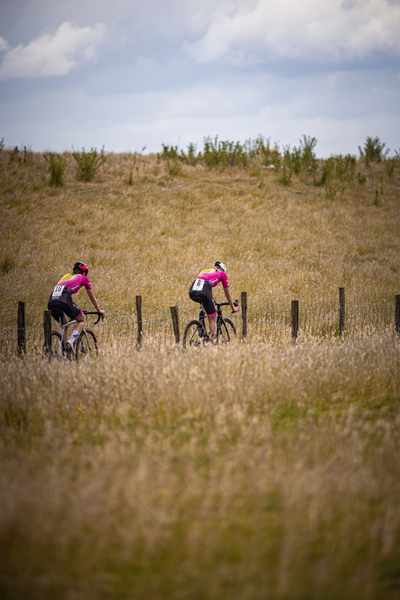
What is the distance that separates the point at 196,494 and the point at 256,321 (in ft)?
28.6

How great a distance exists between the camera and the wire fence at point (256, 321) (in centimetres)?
986

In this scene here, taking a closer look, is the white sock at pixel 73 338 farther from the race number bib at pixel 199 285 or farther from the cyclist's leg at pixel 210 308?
the cyclist's leg at pixel 210 308

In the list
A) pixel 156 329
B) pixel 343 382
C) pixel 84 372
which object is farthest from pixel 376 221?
pixel 84 372

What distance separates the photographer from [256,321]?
11.6 metres

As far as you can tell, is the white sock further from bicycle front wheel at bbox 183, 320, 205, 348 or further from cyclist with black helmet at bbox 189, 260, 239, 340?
A: cyclist with black helmet at bbox 189, 260, 239, 340

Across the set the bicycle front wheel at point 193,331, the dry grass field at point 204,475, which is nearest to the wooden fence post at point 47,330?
the dry grass field at point 204,475

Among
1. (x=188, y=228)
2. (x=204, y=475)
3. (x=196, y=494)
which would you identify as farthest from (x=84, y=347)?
(x=188, y=228)

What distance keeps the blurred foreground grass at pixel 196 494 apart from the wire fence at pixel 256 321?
3.85m

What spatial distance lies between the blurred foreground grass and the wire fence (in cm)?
385

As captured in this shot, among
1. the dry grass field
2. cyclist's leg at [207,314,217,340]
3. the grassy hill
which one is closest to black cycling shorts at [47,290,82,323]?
the dry grass field

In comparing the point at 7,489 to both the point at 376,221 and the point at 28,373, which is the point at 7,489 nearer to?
the point at 28,373

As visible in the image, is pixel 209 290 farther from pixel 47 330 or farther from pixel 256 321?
pixel 47 330

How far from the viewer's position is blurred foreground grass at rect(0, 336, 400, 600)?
243 cm

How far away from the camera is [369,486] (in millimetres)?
3180
